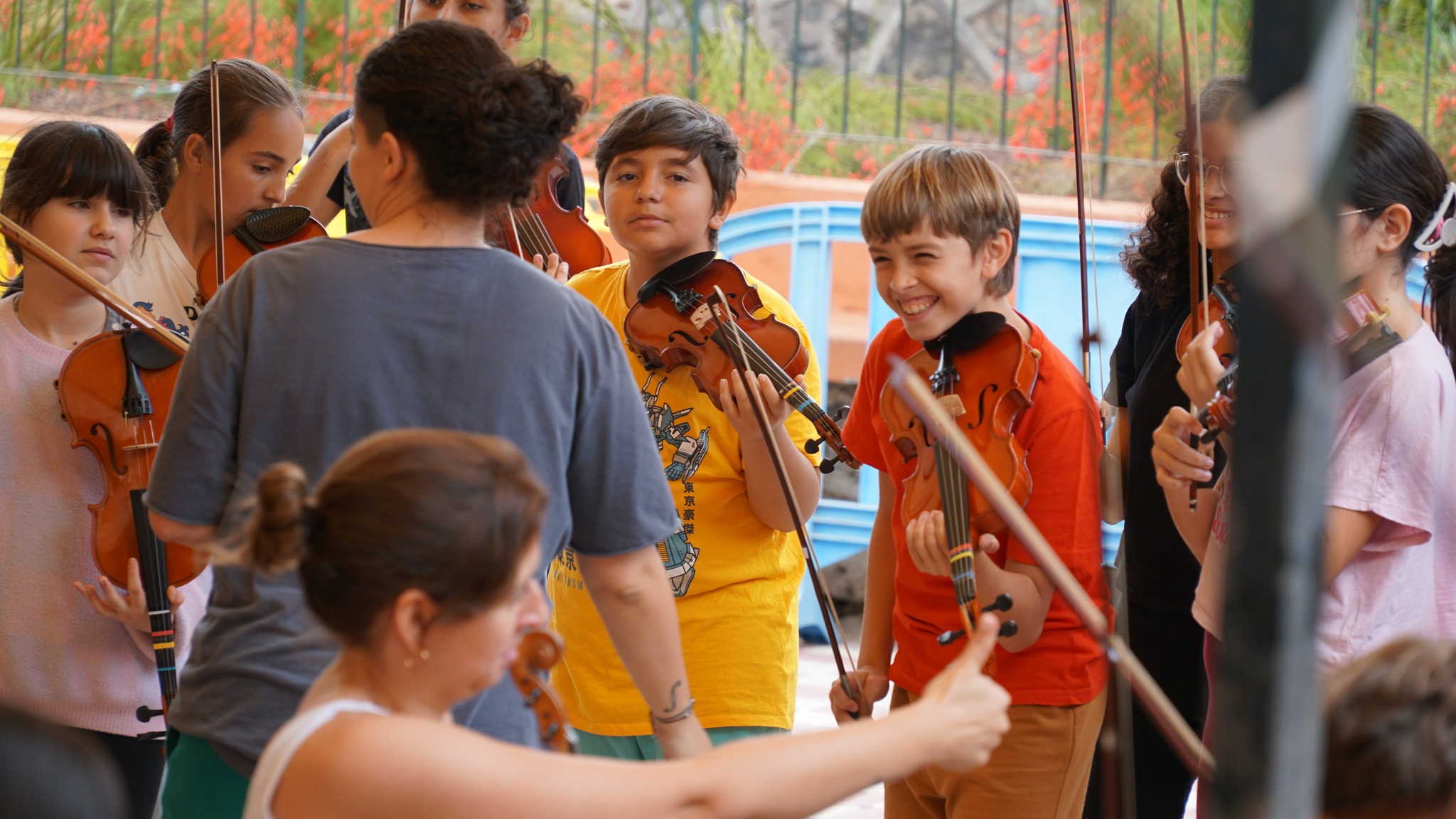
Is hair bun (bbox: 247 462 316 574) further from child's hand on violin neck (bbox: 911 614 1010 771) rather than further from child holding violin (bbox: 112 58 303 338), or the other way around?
child holding violin (bbox: 112 58 303 338)

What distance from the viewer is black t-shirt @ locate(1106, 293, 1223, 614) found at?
194 centimetres

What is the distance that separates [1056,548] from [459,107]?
89 centimetres

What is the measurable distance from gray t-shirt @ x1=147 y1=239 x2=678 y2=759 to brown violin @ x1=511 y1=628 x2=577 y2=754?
4 centimetres

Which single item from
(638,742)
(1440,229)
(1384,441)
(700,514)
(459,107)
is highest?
(459,107)

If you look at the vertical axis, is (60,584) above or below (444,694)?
below

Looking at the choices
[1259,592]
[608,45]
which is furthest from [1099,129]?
[1259,592]

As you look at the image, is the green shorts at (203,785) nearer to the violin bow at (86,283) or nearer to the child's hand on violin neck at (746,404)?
the violin bow at (86,283)

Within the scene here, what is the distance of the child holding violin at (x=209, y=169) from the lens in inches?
82.5

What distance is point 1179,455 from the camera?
1646mm

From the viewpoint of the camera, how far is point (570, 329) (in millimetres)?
1321

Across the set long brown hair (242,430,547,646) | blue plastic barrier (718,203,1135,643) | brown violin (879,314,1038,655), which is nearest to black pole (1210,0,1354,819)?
long brown hair (242,430,547,646)

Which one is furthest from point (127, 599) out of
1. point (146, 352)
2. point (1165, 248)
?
point (1165, 248)

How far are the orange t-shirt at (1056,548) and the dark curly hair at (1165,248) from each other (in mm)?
324

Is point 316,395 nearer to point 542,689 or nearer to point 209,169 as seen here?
point 542,689
